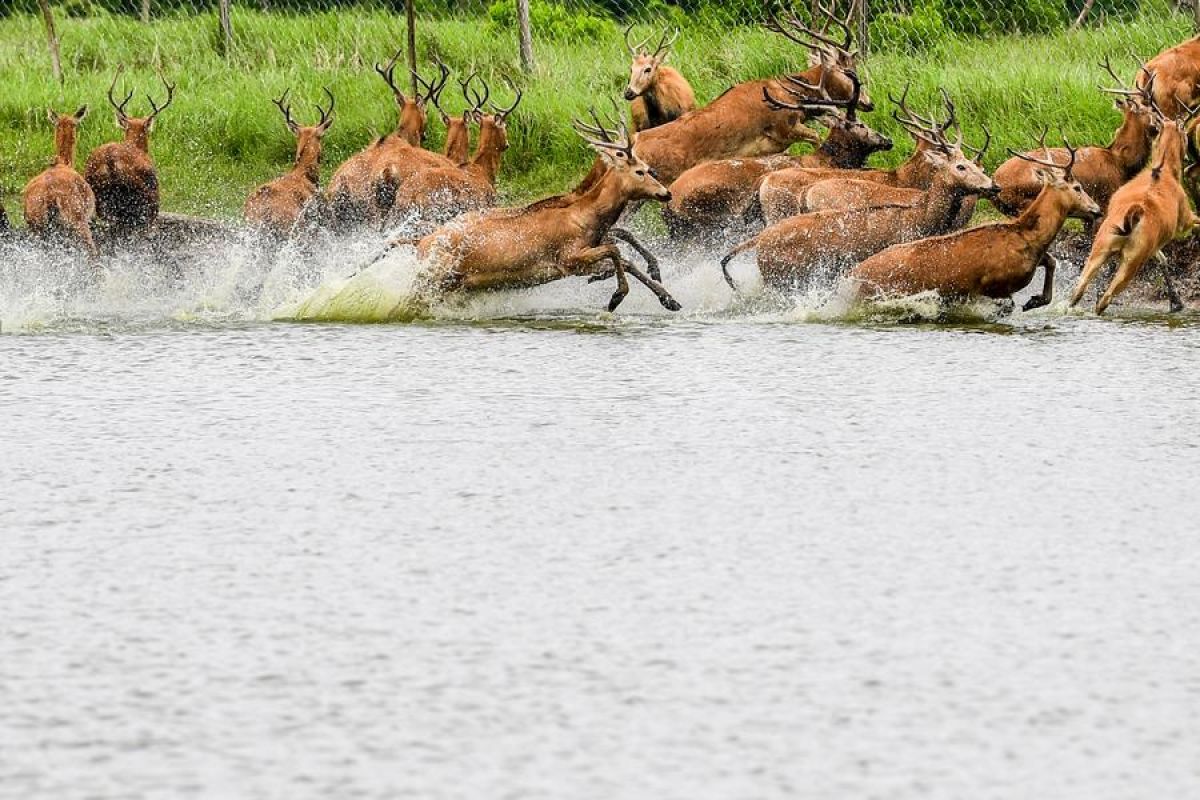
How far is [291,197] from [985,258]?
15.1 feet

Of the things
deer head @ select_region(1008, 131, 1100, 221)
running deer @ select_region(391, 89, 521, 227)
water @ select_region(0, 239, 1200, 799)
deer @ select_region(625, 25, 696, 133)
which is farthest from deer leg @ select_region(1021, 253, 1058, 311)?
deer @ select_region(625, 25, 696, 133)

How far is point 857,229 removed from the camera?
500 inches

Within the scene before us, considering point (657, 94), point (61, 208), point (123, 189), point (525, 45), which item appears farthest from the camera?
point (525, 45)

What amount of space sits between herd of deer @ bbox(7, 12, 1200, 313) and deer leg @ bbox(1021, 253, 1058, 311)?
0.02 meters

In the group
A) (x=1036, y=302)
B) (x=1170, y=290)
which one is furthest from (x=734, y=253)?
(x=1170, y=290)

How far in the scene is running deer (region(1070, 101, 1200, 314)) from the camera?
1198 cm

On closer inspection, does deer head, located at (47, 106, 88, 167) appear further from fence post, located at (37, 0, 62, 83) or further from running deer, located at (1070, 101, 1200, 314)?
running deer, located at (1070, 101, 1200, 314)

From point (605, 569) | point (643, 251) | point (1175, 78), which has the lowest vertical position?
point (643, 251)

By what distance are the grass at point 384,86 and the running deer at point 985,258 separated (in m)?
3.71

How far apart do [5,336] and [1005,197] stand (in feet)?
18.6

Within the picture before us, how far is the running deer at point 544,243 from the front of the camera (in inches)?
500

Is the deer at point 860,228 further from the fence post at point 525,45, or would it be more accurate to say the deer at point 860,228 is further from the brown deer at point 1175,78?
the fence post at point 525,45

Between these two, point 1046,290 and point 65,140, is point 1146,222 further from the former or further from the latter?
point 65,140

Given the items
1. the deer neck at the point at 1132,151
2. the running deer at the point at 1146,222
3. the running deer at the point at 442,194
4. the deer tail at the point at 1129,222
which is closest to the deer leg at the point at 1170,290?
the running deer at the point at 1146,222
